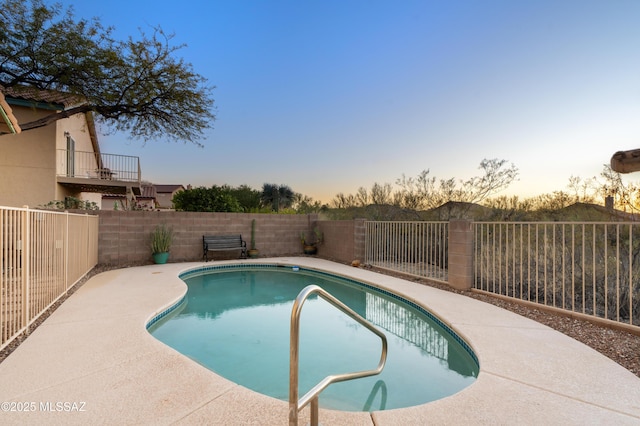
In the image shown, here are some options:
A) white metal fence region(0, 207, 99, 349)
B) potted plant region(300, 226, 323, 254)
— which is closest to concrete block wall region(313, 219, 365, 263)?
potted plant region(300, 226, 323, 254)

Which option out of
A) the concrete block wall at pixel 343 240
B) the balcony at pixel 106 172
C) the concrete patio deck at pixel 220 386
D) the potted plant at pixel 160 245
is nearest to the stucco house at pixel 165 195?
the balcony at pixel 106 172

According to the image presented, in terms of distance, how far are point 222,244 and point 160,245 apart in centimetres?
181

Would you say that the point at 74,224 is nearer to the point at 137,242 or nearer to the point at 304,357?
the point at 137,242

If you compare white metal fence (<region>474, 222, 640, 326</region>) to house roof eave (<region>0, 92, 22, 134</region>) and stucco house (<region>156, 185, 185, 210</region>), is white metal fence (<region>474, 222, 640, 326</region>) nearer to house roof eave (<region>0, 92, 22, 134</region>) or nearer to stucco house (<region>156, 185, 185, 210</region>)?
house roof eave (<region>0, 92, 22, 134</region>)

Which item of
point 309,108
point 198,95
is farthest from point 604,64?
point 198,95

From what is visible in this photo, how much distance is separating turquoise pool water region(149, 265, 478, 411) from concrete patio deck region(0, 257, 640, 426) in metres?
0.37

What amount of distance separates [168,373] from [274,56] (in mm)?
9275

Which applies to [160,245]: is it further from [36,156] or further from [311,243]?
[36,156]

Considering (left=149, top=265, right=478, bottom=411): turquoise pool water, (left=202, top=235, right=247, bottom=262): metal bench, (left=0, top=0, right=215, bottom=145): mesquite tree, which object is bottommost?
(left=149, top=265, right=478, bottom=411): turquoise pool water

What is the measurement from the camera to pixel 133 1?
876 cm

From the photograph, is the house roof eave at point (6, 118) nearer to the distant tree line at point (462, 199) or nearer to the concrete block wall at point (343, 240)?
the distant tree line at point (462, 199)

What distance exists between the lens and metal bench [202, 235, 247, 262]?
9656 mm

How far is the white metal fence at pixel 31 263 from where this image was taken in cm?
290

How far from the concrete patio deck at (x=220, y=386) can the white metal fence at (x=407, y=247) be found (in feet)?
10.5
